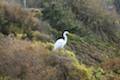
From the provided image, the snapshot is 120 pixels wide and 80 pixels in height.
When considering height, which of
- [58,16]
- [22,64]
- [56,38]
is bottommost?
[56,38]

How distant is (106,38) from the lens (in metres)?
29.1

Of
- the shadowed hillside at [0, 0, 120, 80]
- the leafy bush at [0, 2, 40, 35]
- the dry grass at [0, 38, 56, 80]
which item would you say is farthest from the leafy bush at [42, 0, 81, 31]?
the dry grass at [0, 38, 56, 80]

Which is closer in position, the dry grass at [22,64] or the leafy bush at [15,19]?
the dry grass at [22,64]

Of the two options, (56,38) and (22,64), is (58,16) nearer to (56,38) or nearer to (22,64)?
(56,38)

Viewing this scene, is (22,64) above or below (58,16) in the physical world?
above

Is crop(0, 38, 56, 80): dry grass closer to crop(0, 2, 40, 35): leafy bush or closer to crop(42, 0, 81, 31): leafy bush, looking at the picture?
crop(0, 2, 40, 35): leafy bush

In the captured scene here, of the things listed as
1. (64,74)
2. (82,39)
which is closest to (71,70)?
(64,74)

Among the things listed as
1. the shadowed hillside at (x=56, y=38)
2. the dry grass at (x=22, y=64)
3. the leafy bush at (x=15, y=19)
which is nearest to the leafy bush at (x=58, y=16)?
the shadowed hillside at (x=56, y=38)

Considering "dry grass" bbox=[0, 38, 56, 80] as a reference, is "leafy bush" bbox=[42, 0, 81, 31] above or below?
below

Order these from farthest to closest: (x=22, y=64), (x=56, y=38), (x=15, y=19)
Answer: (x=56, y=38) < (x=15, y=19) < (x=22, y=64)

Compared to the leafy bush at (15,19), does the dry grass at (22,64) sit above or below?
above

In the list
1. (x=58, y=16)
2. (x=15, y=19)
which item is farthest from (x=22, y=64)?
(x=58, y=16)

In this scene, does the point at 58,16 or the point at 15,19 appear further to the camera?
the point at 58,16

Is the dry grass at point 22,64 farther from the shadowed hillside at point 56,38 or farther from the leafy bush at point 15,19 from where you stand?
the leafy bush at point 15,19
